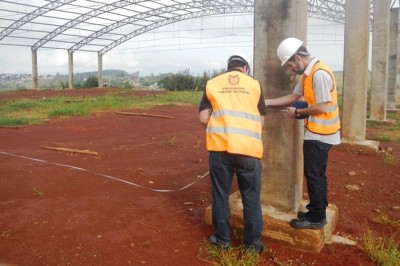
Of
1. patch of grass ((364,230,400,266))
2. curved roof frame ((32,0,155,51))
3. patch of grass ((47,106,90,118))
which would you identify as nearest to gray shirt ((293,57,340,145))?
patch of grass ((364,230,400,266))

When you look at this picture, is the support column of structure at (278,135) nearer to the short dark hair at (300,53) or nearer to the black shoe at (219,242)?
the short dark hair at (300,53)

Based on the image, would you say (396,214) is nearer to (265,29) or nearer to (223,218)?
(223,218)

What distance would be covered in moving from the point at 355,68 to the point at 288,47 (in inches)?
203

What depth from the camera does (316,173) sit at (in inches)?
147

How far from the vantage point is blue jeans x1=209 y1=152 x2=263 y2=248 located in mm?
3486

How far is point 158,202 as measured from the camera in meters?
4.91

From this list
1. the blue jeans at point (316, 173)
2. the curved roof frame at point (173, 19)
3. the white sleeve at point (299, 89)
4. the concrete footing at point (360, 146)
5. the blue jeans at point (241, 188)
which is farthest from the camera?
the curved roof frame at point (173, 19)

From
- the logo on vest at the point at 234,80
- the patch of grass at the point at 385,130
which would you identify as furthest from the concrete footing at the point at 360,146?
the logo on vest at the point at 234,80

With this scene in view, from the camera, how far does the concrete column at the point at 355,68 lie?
8109 mm

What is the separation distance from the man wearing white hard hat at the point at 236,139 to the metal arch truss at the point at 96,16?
22258 mm

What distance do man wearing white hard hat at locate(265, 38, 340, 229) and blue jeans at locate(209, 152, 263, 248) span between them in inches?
20.7

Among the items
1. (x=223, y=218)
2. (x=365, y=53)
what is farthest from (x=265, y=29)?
(x=365, y=53)

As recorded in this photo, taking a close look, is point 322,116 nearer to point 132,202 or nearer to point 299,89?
point 299,89

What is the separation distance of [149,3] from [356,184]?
24988 mm
